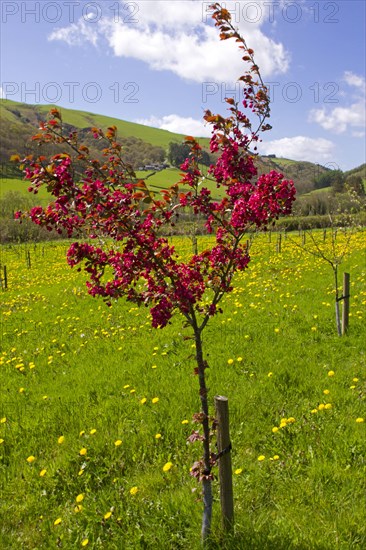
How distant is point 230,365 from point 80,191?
511 cm

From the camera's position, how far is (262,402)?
18.4 ft

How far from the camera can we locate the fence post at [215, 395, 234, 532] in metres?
3.24

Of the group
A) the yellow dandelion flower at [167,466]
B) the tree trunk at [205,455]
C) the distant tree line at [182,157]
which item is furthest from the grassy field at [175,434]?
the distant tree line at [182,157]

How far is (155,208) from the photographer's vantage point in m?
2.84

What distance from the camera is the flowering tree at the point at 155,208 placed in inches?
104

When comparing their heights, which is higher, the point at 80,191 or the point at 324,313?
the point at 80,191

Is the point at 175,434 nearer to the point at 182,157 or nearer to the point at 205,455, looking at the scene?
the point at 205,455

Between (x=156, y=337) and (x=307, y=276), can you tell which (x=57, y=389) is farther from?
(x=307, y=276)


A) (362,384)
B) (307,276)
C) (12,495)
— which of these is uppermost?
(307,276)

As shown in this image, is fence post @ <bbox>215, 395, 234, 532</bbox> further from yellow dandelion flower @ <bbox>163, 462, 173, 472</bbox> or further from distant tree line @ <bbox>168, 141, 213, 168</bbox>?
distant tree line @ <bbox>168, 141, 213, 168</bbox>

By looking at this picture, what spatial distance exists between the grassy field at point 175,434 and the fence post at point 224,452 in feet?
0.73

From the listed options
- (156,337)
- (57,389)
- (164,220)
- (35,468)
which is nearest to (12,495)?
(35,468)

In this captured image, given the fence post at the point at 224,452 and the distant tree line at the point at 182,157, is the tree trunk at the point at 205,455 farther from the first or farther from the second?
the distant tree line at the point at 182,157

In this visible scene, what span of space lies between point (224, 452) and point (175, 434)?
1965 millimetres
